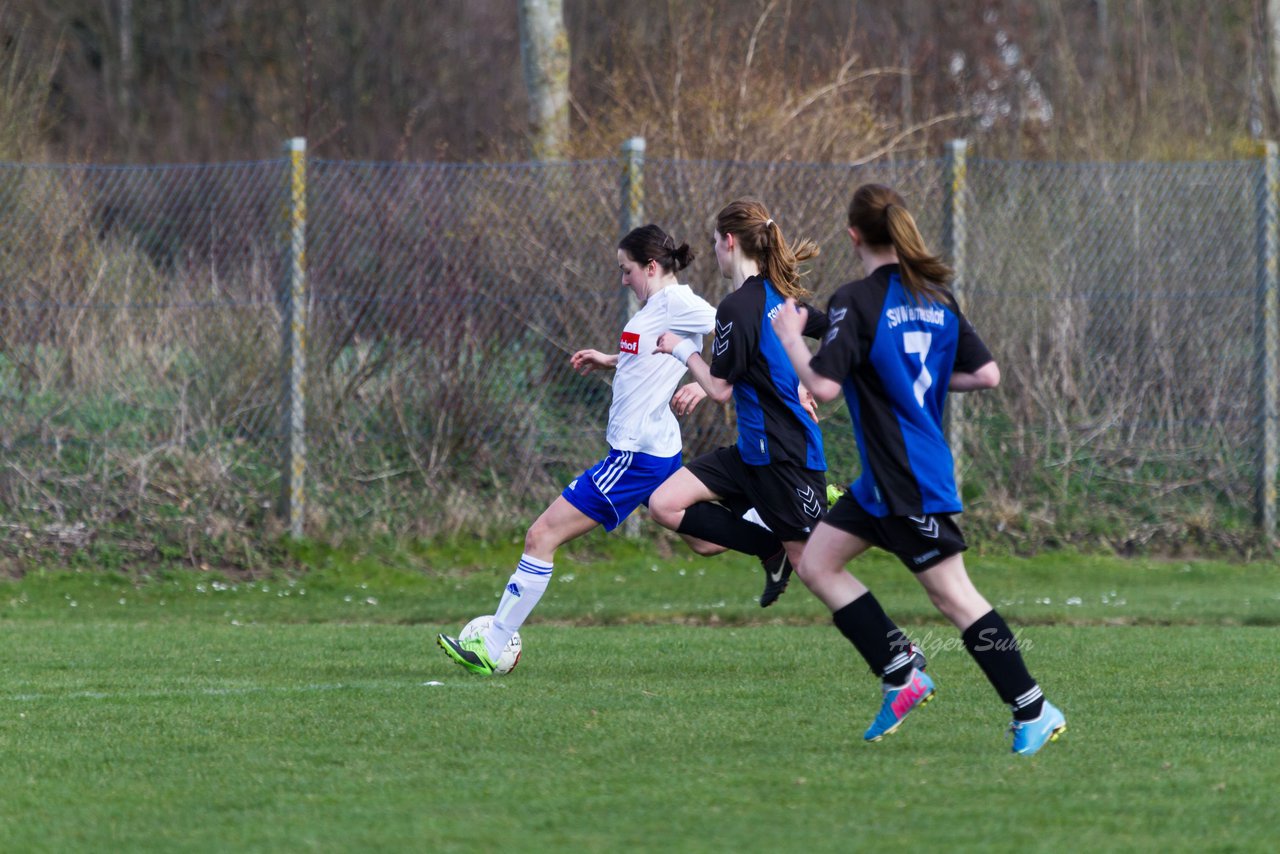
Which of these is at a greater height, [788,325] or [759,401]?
[788,325]

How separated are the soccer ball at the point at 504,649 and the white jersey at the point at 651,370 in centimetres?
99

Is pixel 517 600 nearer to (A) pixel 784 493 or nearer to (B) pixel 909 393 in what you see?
(A) pixel 784 493

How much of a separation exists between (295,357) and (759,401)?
503 cm

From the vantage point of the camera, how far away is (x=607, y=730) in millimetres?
5996

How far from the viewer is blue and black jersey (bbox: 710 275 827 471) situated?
6910 mm

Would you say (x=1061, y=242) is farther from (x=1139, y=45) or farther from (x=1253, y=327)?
(x=1139, y=45)

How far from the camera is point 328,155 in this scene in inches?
834

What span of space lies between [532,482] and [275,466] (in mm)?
1792

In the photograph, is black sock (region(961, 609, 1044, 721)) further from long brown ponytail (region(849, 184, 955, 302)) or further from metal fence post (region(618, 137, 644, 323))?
metal fence post (region(618, 137, 644, 323))

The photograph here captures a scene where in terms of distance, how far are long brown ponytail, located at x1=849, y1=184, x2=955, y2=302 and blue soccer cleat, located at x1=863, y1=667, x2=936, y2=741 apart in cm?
129

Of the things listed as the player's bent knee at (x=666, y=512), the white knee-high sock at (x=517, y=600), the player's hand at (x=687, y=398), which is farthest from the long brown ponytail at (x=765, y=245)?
the white knee-high sock at (x=517, y=600)

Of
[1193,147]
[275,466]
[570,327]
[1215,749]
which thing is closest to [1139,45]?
[1193,147]

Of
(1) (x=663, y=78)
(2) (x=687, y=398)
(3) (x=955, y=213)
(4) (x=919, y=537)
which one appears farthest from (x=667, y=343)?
(1) (x=663, y=78)

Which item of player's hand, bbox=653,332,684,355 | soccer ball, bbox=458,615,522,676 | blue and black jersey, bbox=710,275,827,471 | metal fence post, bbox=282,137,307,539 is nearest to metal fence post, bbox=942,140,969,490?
metal fence post, bbox=282,137,307,539
